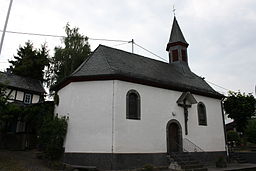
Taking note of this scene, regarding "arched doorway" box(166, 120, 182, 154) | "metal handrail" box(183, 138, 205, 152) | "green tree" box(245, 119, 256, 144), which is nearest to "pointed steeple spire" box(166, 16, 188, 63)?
"arched doorway" box(166, 120, 182, 154)

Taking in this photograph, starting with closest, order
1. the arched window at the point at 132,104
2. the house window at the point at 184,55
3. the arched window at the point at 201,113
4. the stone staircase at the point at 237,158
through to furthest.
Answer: the arched window at the point at 132,104
the arched window at the point at 201,113
the stone staircase at the point at 237,158
the house window at the point at 184,55

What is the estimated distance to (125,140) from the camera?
1111cm

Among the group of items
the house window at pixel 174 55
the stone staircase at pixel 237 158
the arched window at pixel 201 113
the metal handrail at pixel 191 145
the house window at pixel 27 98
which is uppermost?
the house window at pixel 174 55

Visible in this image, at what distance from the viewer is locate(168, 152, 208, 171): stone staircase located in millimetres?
10945

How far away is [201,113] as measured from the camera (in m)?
15.6

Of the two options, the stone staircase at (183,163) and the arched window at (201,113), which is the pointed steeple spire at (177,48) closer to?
the arched window at (201,113)

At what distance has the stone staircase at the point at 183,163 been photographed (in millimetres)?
10945

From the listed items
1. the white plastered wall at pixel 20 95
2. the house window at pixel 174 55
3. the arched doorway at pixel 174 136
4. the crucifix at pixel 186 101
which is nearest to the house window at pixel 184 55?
the house window at pixel 174 55

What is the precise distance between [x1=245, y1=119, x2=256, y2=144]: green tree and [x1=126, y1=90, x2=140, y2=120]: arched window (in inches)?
580

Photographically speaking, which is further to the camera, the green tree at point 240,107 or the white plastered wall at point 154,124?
the green tree at point 240,107

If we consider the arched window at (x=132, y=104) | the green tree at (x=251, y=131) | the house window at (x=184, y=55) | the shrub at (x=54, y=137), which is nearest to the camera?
the shrub at (x=54, y=137)

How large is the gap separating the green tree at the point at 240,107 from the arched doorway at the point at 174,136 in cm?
976

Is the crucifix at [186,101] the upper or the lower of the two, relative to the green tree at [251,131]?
upper

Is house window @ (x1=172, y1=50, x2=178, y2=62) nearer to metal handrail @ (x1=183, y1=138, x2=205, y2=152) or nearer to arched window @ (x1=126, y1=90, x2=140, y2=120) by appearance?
metal handrail @ (x1=183, y1=138, x2=205, y2=152)
